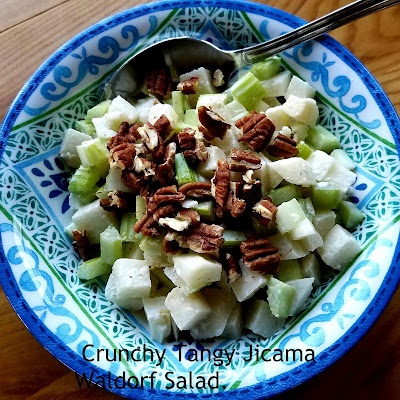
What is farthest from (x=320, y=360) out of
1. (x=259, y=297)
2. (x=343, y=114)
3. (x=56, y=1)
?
(x=56, y=1)

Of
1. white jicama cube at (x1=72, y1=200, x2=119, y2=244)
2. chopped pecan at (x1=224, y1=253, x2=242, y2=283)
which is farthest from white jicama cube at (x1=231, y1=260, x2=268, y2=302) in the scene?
white jicama cube at (x1=72, y1=200, x2=119, y2=244)

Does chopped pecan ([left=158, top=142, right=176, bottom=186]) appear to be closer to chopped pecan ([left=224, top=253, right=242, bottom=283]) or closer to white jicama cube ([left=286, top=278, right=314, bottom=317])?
chopped pecan ([left=224, top=253, right=242, bottom=283])

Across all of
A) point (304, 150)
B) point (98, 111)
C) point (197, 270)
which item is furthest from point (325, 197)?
point (98, 111)

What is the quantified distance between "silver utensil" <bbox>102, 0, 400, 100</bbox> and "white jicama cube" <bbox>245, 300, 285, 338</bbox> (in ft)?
2.89

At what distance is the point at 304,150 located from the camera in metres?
1.63

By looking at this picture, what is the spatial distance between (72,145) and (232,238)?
69 cm

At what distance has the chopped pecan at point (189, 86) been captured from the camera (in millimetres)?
1728

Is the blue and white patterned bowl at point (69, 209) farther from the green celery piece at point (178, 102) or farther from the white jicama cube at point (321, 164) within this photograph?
the green celery piece at point (178, 102)

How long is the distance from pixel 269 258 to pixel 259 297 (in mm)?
176

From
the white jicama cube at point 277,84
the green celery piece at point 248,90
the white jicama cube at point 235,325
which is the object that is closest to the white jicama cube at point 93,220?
the white jicama cube at point 235,325

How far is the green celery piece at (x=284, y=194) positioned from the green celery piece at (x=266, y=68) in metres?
0.46

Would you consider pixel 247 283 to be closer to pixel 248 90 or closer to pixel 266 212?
pixel 266 212

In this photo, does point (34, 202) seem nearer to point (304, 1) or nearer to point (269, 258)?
point (269, 258)

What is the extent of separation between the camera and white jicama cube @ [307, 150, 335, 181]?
5.23 ft
